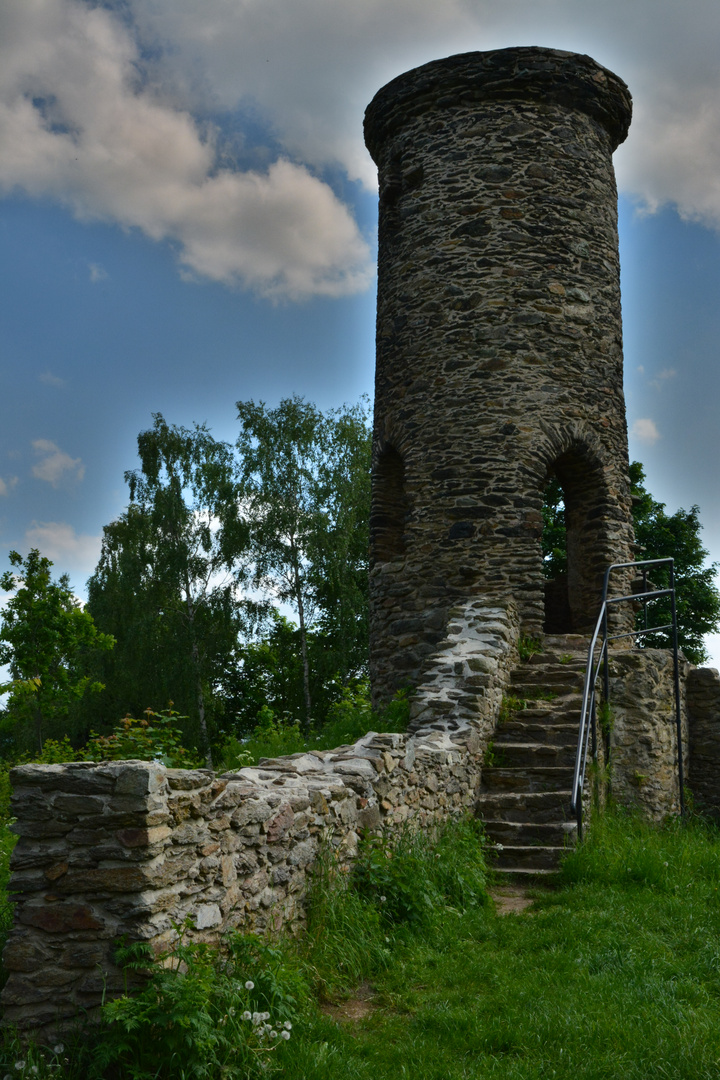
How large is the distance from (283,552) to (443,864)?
17.8 m

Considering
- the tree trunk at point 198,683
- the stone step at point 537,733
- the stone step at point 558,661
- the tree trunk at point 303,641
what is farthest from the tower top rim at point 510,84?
the tree trunk at point 198,683

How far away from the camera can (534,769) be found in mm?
A: 7996

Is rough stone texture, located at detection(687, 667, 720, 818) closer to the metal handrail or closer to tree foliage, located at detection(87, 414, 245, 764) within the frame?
the metal handrail

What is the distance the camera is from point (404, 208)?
11.7 metres

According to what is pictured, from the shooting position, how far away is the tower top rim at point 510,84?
1123 cm

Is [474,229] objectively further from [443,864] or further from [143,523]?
[143,523]

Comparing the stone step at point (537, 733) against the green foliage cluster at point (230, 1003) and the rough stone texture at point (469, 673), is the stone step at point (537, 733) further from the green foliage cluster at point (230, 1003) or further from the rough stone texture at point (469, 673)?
the green foliage cluster at point (230, 1003)

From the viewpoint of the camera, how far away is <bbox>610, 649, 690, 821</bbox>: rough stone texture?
29.0ft

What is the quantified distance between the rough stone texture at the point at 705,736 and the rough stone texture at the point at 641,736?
126 centimetres

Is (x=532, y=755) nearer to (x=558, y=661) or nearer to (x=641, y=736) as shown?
(x=641, y=736)

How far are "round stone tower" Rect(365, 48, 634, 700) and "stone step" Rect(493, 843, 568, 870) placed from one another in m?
3.50

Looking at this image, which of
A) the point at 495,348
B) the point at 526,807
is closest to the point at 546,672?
the point at 526,807

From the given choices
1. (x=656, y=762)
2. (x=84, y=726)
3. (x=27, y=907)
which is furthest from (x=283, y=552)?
(x=27, y=907)

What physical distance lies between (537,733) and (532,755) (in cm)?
36
